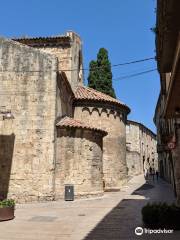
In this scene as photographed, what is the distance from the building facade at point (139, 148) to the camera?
38.5 m

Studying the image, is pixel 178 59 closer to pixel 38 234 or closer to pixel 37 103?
pixel 38 234

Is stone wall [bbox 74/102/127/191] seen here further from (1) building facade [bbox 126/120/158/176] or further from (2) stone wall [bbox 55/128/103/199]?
(1) building facade [bbox 126/120/158/176]

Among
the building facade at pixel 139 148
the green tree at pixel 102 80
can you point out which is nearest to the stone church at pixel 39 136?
the green tree at pixel 102 80

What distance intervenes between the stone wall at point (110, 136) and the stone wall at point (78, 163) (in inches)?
194

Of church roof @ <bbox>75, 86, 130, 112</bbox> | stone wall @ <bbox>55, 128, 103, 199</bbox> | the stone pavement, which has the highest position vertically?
church roof @ <bbox>75, 86, 130, 112</bbox>

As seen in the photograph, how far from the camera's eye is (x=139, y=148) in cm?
4656

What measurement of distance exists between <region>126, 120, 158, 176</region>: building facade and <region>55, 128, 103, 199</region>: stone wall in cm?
2070

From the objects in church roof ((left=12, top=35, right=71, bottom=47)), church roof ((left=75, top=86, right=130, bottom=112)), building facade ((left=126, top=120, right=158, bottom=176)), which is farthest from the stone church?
building facade ((left=126, top=120, right=158, bottom=176))

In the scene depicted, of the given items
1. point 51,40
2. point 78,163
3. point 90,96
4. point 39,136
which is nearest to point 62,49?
point 51,40

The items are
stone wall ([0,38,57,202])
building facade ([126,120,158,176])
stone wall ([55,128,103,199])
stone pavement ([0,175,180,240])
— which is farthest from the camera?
building facade ([126,120,158,176])

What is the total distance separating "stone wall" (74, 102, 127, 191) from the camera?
22.0 metres

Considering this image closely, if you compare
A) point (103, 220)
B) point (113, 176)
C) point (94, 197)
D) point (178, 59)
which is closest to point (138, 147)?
point (113, 176)

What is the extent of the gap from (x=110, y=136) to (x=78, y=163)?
7091 millimetres

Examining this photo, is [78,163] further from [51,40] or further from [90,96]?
[51,40]
